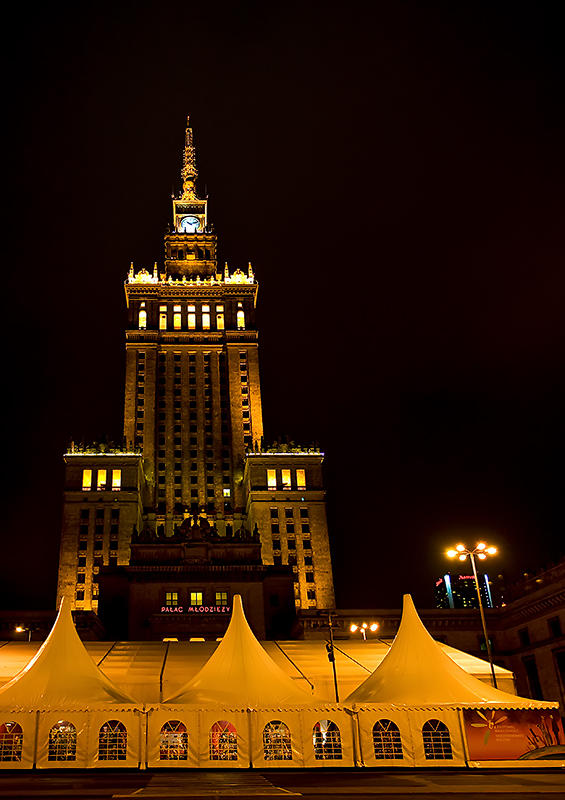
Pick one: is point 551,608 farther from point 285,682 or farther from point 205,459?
point 205,459

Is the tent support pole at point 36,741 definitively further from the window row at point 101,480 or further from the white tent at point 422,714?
the window row at point 101,480

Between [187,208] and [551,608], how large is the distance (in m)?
118

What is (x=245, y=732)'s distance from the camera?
27.9m

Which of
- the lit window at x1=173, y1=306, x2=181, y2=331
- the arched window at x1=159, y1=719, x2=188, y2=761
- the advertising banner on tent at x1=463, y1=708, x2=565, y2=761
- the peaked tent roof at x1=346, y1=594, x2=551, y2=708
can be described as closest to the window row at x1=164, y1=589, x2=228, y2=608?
the peaked tent roof at x1=346, y1=594, x2=551, y2=708

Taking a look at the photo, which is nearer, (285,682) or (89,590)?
(285,682)

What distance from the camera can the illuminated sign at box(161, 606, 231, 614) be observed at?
6594cm

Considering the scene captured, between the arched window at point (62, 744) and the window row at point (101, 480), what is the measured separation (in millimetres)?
73810

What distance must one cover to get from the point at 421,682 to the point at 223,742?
842 centimetres

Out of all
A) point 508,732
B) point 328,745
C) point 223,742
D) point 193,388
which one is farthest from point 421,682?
point 193,388

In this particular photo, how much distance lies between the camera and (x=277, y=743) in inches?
1112

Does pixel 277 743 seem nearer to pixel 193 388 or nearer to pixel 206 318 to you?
pixel 193 388

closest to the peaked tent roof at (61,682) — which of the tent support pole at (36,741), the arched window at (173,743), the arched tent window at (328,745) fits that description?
the tent support pole at (36,741)

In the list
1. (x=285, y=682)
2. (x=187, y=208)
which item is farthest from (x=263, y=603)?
(x=187, y=208)

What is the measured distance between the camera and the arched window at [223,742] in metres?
28.2
